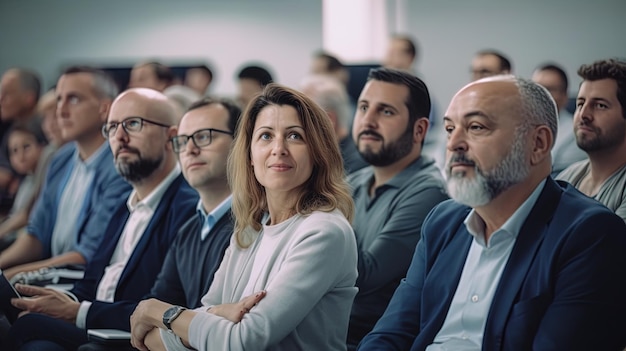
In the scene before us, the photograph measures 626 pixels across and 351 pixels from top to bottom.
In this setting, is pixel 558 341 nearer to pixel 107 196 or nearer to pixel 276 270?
pixel 276 270

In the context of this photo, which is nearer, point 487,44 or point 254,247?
point 254,247

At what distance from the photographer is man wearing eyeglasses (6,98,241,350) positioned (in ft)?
8.66

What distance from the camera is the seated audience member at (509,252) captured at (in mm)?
1777

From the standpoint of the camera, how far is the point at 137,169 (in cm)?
312

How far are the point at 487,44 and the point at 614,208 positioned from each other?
5663 mm

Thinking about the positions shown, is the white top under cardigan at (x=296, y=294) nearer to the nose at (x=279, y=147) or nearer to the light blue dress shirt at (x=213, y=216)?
the nose at (x=279, y=147)

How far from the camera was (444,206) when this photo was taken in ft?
7.23

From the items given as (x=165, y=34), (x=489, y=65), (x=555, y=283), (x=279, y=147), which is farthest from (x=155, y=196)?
(x=165, y=34)

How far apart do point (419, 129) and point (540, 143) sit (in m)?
1.03

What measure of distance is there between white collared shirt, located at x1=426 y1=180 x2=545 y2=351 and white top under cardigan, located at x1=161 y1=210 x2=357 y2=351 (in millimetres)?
305

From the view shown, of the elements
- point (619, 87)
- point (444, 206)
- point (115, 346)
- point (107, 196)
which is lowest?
point (115, 346)

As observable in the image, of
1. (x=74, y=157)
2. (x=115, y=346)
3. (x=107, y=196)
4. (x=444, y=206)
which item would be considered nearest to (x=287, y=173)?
(x=444, y=206)

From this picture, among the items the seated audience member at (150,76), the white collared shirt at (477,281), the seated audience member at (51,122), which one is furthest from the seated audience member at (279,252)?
the seated audience member at (150,76)

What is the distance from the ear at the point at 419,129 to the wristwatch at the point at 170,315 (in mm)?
1157
